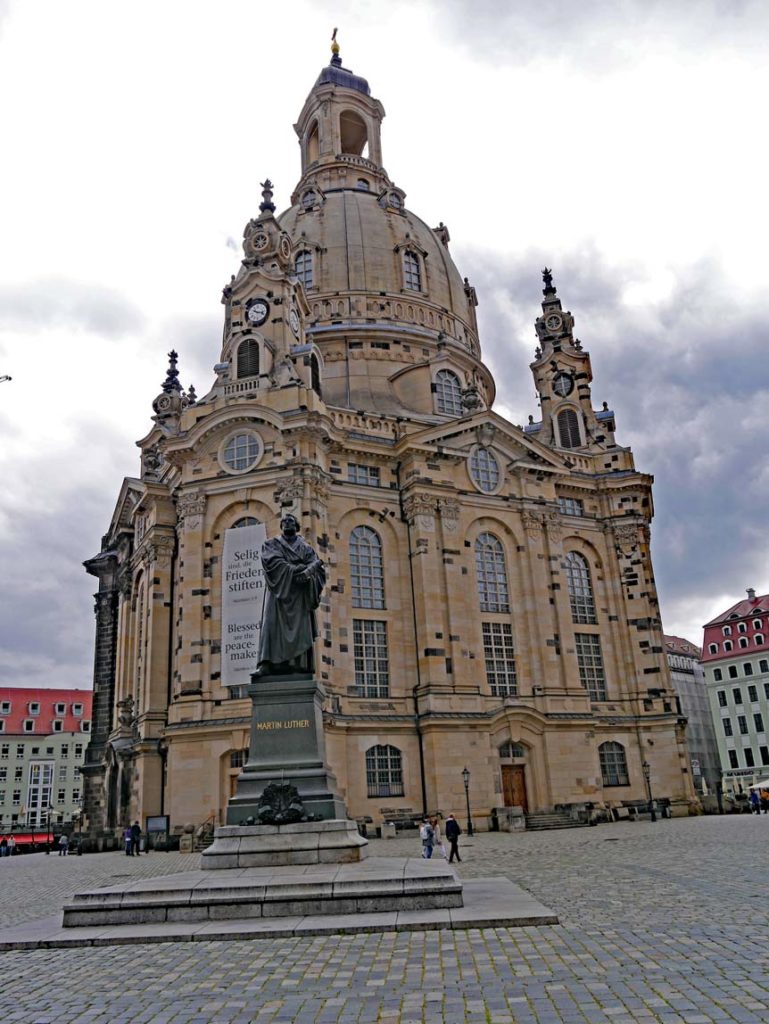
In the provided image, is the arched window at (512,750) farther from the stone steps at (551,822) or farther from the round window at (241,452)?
the round window at (241,452)

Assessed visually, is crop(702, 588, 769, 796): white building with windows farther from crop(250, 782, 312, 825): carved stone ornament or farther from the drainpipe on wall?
crop(250, 782, 312, 825): carved stone ornament

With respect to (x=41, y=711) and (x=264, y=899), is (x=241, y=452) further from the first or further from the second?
(x=41, y=711)

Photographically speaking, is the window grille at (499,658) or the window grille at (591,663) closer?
the window grille at (499,658)

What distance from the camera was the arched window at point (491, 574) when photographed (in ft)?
163

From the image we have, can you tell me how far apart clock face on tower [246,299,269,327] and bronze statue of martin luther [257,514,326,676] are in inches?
1297

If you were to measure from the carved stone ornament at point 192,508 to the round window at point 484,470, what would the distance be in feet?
51.4

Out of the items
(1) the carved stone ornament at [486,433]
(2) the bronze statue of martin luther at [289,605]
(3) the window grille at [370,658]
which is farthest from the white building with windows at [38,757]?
(2) the bronze statue of martin luther at [289,605]

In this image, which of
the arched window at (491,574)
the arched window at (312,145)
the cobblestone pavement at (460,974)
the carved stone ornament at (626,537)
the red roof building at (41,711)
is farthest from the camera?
the red roof building at (41,711)

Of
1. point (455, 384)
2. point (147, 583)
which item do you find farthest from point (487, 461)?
point (147, 583)

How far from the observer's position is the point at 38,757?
10012cm

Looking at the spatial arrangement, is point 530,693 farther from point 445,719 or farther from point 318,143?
point 318,143

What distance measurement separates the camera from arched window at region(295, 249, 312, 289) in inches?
2466

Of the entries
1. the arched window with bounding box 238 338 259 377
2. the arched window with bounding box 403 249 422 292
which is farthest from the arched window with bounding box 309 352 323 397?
the arched window with bounding box 403 249 422 292

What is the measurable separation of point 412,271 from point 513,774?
1446 inches
